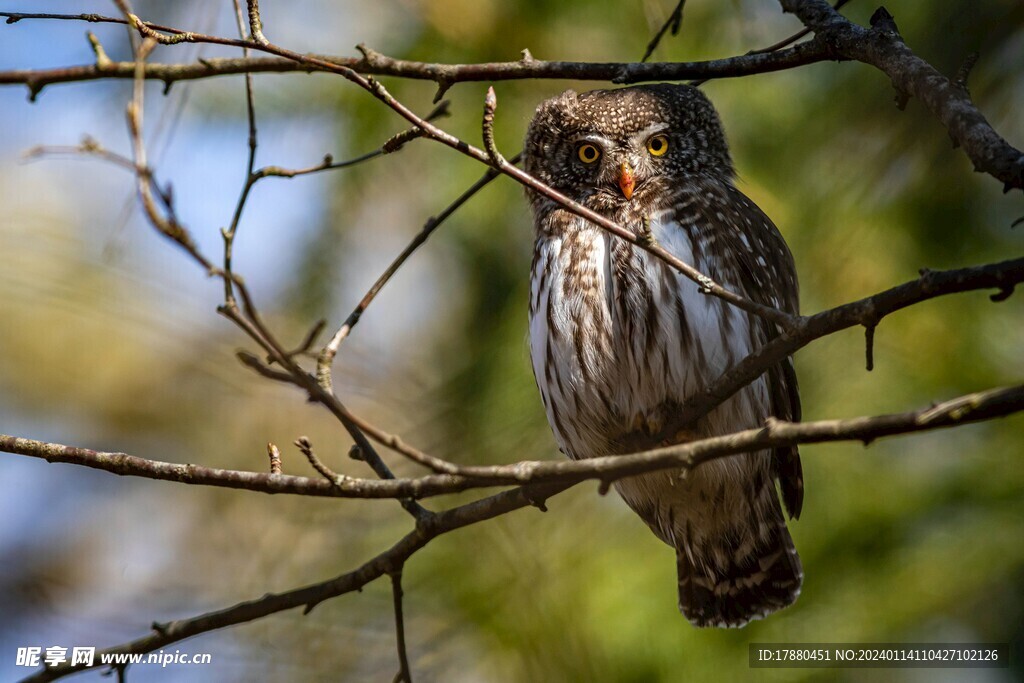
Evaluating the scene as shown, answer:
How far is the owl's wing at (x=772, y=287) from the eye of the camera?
3.56 meters

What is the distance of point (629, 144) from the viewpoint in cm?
397

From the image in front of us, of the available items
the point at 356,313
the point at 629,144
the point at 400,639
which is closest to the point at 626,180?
the point at 629,144

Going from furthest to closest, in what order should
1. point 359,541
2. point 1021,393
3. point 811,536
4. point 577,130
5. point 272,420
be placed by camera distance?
point 272,420 → point 359,541 → point 811,536 → point 577,130 → point 1021,393

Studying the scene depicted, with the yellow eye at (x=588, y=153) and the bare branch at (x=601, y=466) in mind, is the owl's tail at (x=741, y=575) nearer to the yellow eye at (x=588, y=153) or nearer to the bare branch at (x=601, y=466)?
the yellow eye at (x=588, y=153)

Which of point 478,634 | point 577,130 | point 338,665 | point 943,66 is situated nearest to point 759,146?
point 943,66

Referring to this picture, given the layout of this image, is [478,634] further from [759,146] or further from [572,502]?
[759,146]

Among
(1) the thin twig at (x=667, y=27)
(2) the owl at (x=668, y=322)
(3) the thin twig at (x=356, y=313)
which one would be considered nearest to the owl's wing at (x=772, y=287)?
(2) the owl at (x=668, y=322)

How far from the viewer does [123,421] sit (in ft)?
22.4

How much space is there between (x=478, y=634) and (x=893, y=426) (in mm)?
3287

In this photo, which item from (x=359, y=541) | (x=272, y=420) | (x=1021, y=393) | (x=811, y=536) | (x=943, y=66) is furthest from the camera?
(x=272, y=420)

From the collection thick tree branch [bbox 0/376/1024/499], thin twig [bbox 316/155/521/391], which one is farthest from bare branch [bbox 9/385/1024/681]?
thin twig [bbox 316/155/521/391]

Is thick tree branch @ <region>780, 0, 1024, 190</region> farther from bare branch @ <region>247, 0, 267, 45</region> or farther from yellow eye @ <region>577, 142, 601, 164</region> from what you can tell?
bare branch @ <region>247, 0, 267, 45</region>

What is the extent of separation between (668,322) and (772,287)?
50 centimetres

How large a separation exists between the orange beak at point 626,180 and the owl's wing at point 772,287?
32 cm
